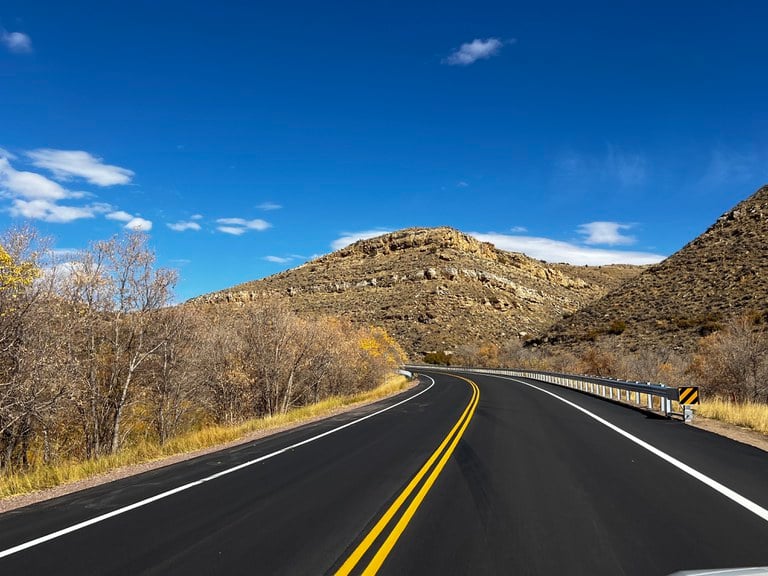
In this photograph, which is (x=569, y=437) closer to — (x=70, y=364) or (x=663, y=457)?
(x=663, y=457)

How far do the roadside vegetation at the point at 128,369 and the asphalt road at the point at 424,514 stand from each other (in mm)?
3462

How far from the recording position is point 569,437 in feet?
42.0

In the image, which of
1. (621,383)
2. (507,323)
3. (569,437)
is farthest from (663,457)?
(507,323)

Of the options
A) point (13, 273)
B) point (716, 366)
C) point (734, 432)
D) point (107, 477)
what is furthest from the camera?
point (716, 366)

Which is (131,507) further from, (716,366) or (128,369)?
(716,366)

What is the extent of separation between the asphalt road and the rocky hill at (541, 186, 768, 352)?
33.9 m

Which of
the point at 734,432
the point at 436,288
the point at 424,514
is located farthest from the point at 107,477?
the point at 436,288

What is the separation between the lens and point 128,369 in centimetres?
1752

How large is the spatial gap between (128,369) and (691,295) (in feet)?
153

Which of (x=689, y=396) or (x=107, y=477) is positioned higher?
(x=689, y=396)

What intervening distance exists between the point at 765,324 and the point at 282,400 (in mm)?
30607

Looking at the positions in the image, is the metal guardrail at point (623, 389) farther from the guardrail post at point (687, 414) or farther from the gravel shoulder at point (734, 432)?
the gravel shoulder at point (734, 432)

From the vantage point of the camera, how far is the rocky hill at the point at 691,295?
41750mm

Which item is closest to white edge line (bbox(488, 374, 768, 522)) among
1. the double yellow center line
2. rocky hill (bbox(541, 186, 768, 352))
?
the double yellow center line
